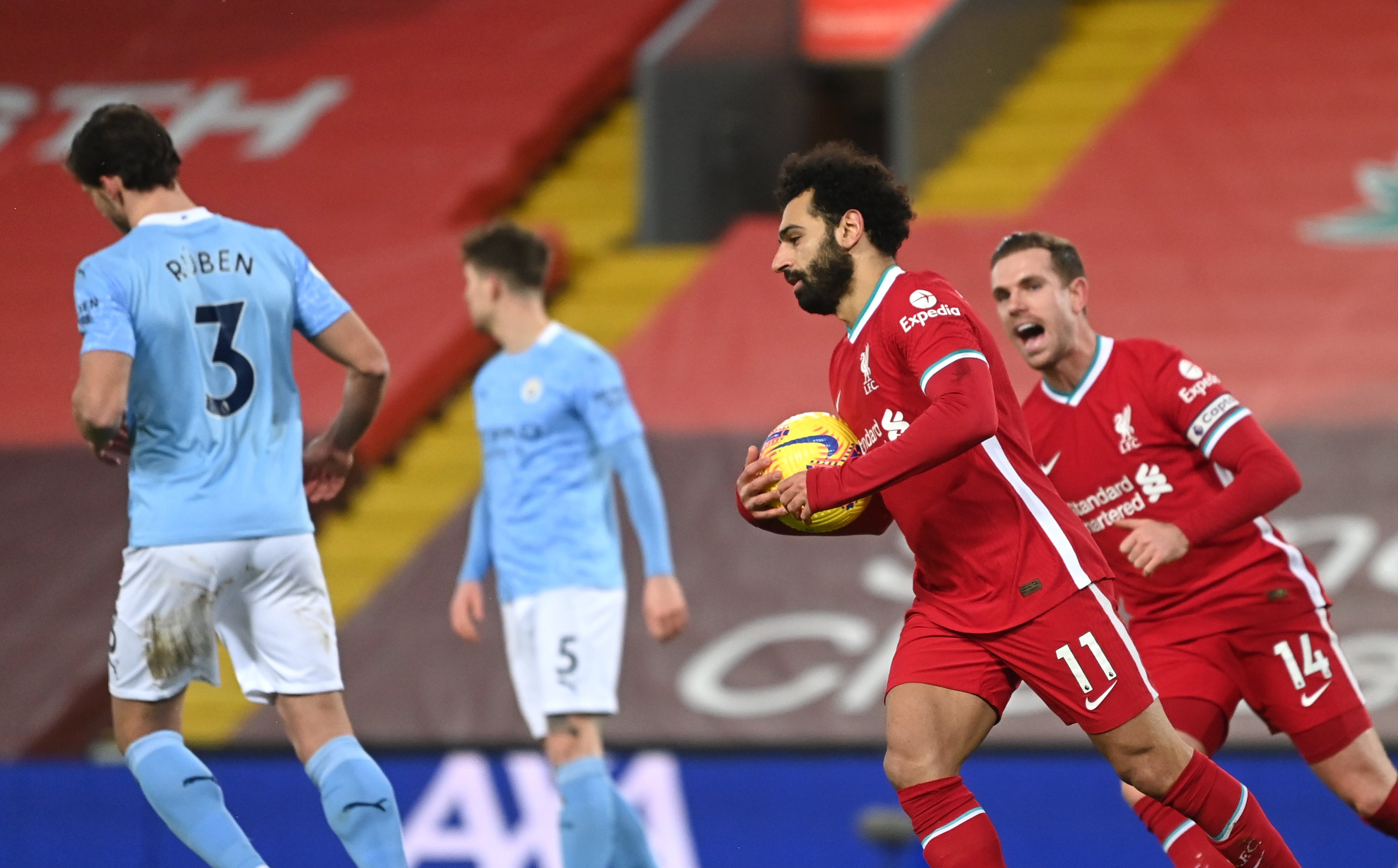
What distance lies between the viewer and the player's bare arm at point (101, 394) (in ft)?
14.1

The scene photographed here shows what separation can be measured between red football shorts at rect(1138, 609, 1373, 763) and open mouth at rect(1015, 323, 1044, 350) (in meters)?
0.92

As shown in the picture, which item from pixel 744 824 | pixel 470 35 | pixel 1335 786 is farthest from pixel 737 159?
pixel 1335 786

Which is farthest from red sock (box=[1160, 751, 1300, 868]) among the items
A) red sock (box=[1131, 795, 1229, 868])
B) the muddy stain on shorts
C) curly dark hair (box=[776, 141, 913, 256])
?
the muddy stain on shorts

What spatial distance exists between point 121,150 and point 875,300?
189 cm

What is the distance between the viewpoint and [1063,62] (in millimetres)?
14086

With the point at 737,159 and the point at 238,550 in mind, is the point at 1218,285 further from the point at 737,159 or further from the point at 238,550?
the point at 238,550

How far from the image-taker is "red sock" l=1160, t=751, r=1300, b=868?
4.32m

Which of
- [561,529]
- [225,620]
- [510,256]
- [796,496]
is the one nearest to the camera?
[796,496]

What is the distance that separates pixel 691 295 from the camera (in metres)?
11.7

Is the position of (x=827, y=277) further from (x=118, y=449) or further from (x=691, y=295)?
(x=691, y=295)

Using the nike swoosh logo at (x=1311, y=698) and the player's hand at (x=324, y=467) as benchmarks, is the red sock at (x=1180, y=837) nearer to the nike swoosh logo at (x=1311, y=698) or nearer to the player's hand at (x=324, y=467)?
the nike swoosh logo at (x=1311, y=698)

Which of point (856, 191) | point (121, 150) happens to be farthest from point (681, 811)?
point (121, 150)

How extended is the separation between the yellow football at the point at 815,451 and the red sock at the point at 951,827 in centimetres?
66

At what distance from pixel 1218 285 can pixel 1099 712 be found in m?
7.13
